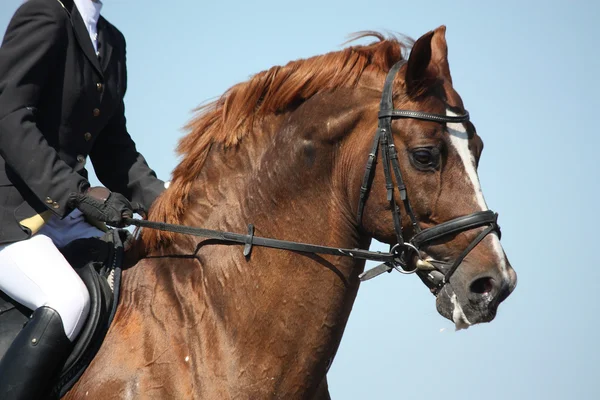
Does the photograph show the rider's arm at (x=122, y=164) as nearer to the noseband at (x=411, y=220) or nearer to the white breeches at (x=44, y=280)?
the white breeches at (x=44, y=280)

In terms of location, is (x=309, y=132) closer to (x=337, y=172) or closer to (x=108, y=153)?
(x=337, y=172)

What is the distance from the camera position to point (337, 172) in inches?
192

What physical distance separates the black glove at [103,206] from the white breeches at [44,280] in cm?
32

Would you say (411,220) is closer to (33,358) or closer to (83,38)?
(33,358)

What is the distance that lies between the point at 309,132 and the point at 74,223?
5.67ft

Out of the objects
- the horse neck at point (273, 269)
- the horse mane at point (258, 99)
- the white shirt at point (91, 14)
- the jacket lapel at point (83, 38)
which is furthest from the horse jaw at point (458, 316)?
the white shirt at point (91, 14)

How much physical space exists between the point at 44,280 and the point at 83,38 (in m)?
1.63

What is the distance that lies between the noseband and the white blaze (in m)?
0.04

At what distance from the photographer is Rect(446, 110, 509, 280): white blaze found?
4480mm

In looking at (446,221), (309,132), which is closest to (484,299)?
(446,221)

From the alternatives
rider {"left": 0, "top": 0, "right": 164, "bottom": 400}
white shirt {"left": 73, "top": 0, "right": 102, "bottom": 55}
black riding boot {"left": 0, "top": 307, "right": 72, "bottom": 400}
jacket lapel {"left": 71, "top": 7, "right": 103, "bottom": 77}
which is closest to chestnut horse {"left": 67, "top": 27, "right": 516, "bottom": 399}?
black riding boot {"left": 0, "top": 307, "right": 72, "bottom": 400}

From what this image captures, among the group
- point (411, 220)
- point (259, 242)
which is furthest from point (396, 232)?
point (259, 242)

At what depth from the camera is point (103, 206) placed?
491 cm

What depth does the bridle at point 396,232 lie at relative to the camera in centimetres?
451
